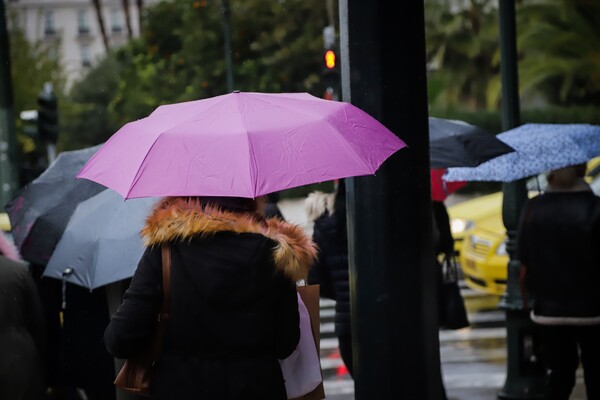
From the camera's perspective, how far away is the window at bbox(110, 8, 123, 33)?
10000 centimetres

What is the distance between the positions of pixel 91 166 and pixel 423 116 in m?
1.21

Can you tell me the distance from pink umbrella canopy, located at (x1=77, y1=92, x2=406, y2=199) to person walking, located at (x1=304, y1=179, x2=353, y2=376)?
8.28 feet

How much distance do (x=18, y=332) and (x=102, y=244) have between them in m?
0.53

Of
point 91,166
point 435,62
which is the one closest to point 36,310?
point 91,166

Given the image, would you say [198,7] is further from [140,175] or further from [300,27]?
[140,175]

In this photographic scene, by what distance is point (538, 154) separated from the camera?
642cm

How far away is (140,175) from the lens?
3527mm

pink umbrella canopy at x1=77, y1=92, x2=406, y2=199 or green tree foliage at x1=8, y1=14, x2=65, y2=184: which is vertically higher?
green tree foliage at x1=8, y1=14, x2=65, y2=184

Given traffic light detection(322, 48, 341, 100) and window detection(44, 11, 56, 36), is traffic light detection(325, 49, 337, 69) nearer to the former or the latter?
traffic light detection(322, 48, 341, 100)

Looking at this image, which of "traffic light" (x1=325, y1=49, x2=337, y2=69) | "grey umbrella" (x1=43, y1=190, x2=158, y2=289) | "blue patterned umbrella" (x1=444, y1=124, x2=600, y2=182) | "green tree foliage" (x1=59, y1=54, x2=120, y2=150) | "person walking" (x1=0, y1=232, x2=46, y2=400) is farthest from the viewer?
"green tree foliage" (x1=59, y1=54, x2=120, y2=150)

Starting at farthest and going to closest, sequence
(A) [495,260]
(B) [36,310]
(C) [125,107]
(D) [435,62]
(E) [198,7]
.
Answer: (C) [125,107]
(D) [435,62]
(E) [198,7]
(A) [495,260]
(B) [36,310]

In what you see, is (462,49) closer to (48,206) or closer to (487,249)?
(487,249)

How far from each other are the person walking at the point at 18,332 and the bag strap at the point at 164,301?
1.24 meters

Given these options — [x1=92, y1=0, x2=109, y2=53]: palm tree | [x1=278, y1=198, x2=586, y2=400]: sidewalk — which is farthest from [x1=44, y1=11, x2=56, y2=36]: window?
[x1=278, y1=198, x2=586, y2=400]: sidewalk
